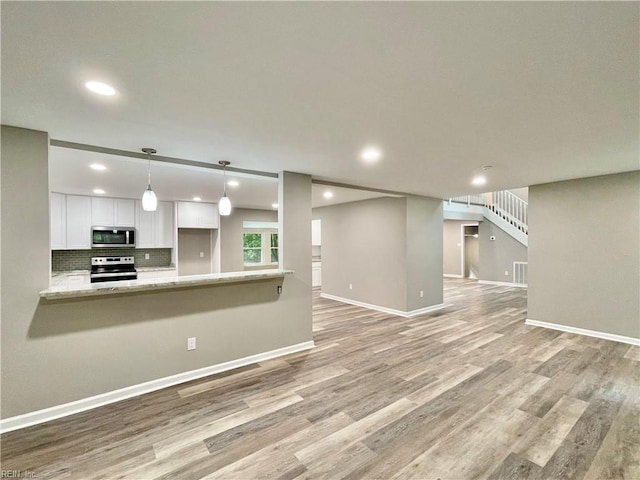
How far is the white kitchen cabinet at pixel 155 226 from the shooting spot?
6.02 m

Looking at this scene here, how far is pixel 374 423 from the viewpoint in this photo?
2.37 metres

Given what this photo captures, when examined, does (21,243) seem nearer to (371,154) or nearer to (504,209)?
(371,154)

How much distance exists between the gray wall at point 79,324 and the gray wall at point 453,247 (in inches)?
381

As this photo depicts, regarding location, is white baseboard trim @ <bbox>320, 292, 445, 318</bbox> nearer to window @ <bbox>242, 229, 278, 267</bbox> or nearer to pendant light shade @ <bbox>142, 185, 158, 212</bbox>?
window @ <bbox>242, 229, 278, 267</bbox>

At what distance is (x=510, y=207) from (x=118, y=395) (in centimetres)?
1093

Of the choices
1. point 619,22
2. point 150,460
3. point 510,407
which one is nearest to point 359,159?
point 619,22

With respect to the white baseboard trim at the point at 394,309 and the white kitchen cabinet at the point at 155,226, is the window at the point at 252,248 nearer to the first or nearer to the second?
the white kitchen cabinet at the point at 155,226

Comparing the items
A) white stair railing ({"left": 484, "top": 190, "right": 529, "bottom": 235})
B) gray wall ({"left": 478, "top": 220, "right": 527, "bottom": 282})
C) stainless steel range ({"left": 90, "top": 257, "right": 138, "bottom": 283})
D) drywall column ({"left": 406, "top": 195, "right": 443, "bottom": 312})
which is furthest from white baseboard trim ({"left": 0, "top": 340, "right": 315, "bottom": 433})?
white stair railing ({"left": 484, "top": 190, "right": 529, "bottom": 235})

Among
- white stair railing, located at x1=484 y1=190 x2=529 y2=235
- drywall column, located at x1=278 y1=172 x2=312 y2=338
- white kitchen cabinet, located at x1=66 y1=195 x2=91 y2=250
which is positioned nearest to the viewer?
drywall column, located at x1=278 y1=172 x2=312 y2=338

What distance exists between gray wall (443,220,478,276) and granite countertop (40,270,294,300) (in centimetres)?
956

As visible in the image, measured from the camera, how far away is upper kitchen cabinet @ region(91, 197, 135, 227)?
5.55 m

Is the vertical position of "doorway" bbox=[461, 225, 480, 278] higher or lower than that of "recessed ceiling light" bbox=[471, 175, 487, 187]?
lower

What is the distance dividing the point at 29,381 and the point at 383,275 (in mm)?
5307

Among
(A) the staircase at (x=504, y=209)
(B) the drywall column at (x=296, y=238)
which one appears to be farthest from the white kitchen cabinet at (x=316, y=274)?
(B) the drywall column at (x=296, y=238)
